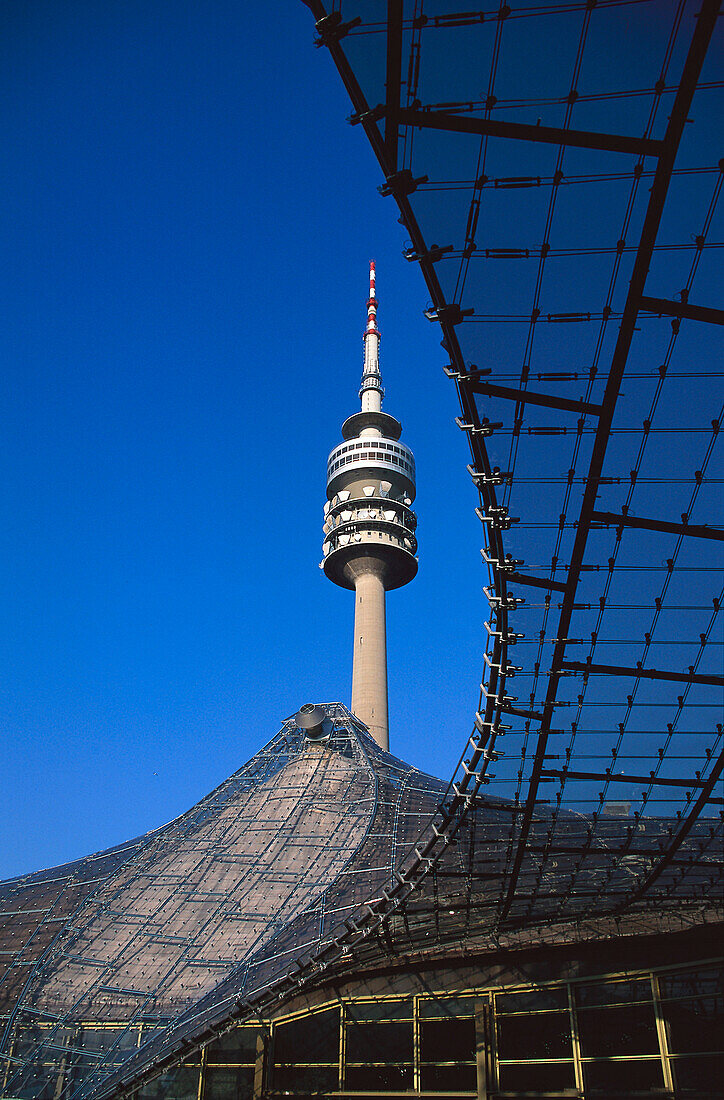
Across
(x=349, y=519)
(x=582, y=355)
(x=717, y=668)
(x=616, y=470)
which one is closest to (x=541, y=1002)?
(x=717, y=668)

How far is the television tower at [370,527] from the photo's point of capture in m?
81.6

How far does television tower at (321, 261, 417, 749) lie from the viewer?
81625 mm

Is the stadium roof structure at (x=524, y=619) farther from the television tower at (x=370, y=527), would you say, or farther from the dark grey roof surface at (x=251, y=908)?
the television tower at (x=370, y=527)

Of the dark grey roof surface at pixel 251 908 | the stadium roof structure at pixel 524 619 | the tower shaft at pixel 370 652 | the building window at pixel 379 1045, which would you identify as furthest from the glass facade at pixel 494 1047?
the tower shaft at pixel 370 652

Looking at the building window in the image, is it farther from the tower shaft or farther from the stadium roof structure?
the tower shaft

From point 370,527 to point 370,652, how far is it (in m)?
13.9

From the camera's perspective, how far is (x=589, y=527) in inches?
816

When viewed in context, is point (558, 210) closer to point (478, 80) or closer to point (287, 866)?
point (478, 80)

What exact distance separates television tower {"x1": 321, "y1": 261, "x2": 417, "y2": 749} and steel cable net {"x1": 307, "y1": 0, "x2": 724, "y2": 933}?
2059 inches

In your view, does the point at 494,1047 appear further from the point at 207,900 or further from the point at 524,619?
the point at 524,619

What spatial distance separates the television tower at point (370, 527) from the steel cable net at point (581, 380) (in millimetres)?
52291

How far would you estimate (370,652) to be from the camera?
80125 millimetres

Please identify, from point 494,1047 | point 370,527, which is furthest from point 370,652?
point 494,1047

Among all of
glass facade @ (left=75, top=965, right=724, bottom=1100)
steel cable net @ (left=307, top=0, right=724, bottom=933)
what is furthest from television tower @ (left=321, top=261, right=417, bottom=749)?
steel cable net @ (left=307, top=0, right=724, bottom=933)
